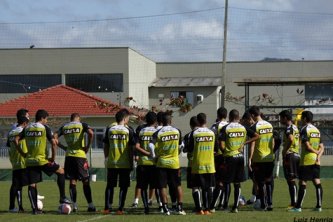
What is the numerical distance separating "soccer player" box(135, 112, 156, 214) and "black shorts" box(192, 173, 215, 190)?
0.86 m

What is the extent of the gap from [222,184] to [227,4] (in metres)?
28.8

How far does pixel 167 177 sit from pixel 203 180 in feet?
2.37

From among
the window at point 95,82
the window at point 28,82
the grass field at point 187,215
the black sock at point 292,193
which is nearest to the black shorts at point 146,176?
the grass field at point 187,215

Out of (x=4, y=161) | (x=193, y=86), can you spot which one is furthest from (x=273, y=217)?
(x=193, y=86)

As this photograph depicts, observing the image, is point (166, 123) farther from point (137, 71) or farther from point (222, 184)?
point (137, 71)

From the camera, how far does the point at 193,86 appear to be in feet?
202

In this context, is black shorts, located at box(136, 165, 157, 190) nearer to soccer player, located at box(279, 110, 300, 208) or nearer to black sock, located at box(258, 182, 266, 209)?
black sock, located at box(258, 182, 266, 209)

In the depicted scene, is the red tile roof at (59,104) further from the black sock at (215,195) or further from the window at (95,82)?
the black sock at (215,195)

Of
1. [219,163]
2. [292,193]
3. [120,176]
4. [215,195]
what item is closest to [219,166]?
[219,163]

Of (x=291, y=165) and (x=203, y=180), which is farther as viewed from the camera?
A: (x=291, y=165)

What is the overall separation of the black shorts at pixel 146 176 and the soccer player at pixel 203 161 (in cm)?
85

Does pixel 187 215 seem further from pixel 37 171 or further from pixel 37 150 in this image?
pixel 37 150

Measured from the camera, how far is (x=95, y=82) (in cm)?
6059

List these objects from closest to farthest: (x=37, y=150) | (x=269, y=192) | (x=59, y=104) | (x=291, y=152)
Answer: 1. (x=37, y=150)
2. (x=269, y=192)
3. (x=291, y=152)
4. (x=59, y=104)
